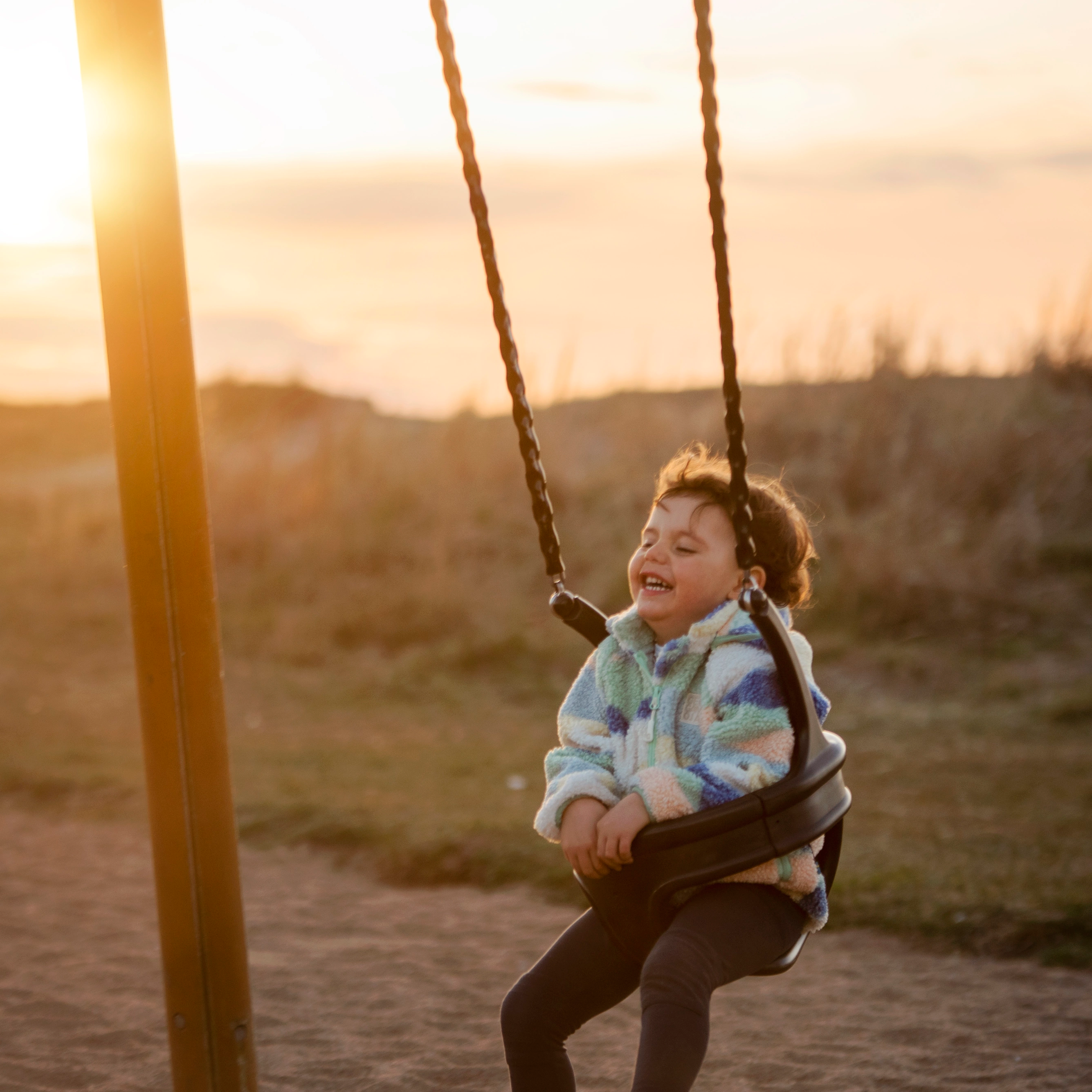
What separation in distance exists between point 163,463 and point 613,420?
11.6 m

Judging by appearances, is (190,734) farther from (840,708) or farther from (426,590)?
(426,590)

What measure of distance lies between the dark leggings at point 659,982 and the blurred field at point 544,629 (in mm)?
2423

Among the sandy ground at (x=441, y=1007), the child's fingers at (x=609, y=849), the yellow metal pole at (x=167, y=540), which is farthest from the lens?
the sandy ground at (x=441, y=1007)

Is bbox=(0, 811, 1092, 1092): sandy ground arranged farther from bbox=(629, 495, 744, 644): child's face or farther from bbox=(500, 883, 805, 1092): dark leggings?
bbox=(629, 495, 744, 644): child's face

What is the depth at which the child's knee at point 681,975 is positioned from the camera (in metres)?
1.96

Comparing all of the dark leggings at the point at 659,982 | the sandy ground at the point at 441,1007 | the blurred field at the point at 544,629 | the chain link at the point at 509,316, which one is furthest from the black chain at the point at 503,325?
the blurred field at the point at 544,629

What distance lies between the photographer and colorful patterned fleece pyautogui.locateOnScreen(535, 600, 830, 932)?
205 cm

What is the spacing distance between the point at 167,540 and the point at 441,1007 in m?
2.04

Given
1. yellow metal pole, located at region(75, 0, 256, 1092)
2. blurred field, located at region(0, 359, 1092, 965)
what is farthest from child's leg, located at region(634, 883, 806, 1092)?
blurred field, located at region(0, 359, 1092, 965)

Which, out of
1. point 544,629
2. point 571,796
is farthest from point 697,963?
point 544,629

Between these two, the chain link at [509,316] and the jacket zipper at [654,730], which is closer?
the chain link at [509,316]

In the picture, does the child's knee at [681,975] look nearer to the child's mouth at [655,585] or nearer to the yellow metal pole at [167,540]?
the child's mouth at [655,585]

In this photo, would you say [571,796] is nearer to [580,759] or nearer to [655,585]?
[580,759]

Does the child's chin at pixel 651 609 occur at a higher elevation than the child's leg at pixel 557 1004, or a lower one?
higher
